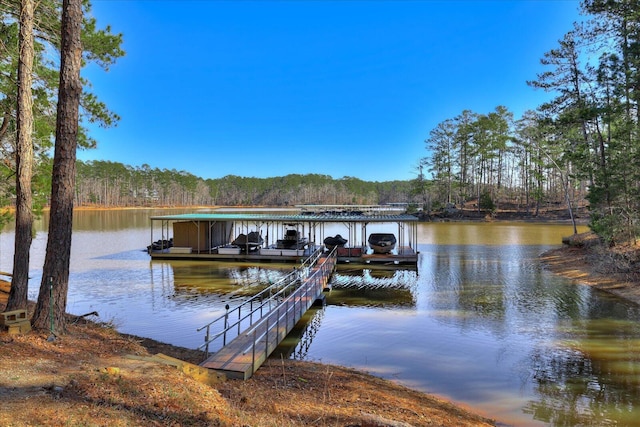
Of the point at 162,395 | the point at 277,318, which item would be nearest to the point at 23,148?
the point at 162,395

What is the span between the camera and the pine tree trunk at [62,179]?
655 centimetres

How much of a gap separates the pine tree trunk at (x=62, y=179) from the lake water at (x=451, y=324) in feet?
10.4

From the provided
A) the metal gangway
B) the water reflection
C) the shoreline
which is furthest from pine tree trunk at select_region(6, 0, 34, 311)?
the shoreline

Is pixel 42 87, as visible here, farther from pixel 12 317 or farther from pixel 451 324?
pixel 451 324

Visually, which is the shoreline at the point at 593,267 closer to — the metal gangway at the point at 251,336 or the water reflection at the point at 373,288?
the water reflection at the point at 373,288

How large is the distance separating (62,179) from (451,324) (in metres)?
9.67

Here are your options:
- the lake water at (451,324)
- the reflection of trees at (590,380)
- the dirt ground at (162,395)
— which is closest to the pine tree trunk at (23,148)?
the dirt ground at (162,395)

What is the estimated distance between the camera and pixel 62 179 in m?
6.65

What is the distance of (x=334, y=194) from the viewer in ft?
398

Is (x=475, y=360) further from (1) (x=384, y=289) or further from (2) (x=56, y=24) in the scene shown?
(2) (x=56, y=24)

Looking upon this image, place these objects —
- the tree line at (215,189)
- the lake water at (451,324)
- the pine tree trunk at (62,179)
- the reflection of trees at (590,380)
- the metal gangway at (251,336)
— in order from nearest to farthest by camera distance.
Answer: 1. the reflection of trees at (590,380)
2. the pine tree trunk at (62,179)
3. the metal gangway at (251,336)
4. the lake water at (451,324)
5. the tree line at (215,189)

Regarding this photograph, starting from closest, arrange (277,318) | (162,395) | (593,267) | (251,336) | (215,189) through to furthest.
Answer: (162,395) → (251,336) → (277,318) → (593,267) → (215,189)

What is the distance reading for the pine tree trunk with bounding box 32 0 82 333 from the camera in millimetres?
6547

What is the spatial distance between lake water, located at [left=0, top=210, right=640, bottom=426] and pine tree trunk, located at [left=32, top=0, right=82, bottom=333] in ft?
10.4
